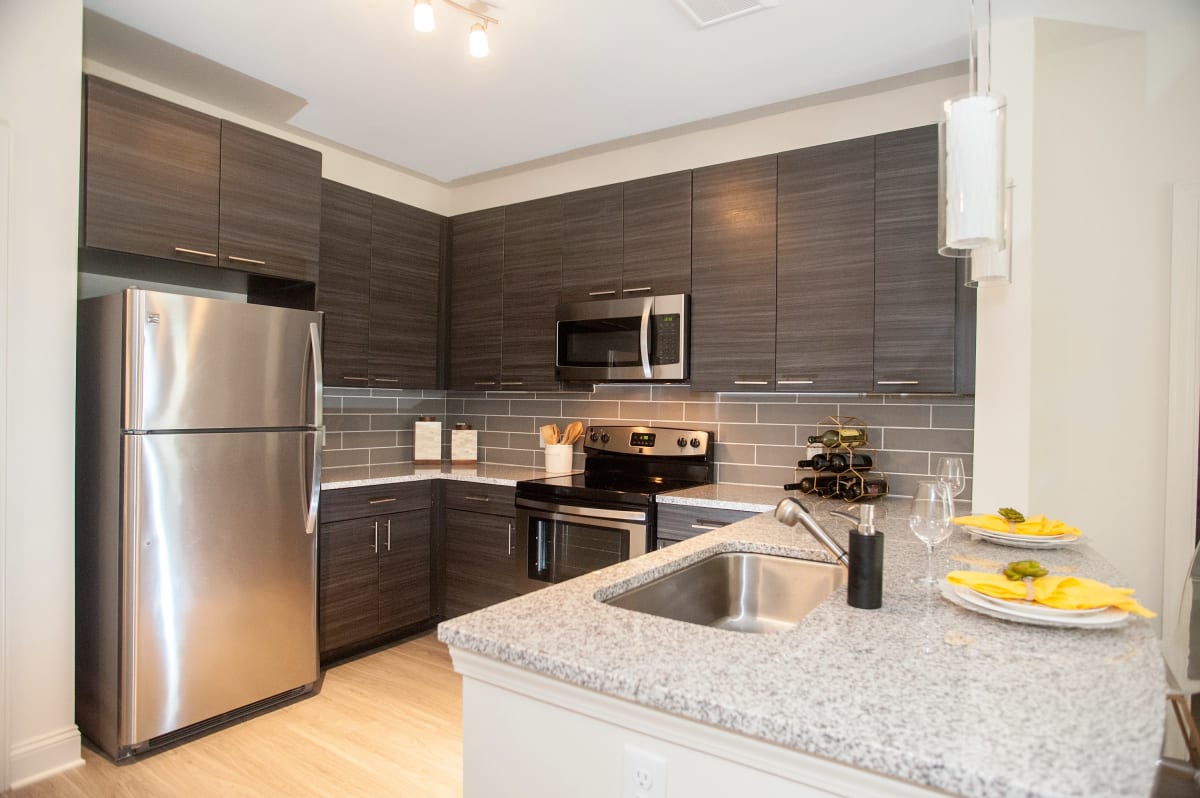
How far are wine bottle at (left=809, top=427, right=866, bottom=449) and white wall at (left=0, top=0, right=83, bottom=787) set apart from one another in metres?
2.87

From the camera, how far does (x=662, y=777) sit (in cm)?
90

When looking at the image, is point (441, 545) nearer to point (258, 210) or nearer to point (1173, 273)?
point (258, 210)

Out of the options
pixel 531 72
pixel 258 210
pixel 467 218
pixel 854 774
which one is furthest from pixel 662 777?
pixel 467 218

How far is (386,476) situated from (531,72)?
2.00 metres

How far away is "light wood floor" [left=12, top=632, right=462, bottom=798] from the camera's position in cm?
220

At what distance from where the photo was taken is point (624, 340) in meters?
3.34

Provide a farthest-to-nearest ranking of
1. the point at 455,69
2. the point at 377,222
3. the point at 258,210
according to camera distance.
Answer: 1. the point at 377,222
2. the point at 258,210
3. the point at 455,69

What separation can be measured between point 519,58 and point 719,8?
2.65 ft

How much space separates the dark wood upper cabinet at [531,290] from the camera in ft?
11.9

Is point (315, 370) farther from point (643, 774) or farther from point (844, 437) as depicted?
point (643, 774)

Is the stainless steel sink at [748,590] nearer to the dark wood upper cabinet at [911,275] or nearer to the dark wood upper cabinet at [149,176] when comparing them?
the dark wood upper cabinet at [911,275]

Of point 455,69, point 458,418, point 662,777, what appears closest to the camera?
point 662,777

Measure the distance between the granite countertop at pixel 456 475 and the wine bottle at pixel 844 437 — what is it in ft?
4.79

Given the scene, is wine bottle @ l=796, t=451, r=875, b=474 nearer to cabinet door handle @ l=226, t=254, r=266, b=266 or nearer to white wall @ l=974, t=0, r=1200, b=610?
white wall @ l=974, t=0, r=1200, b=610
